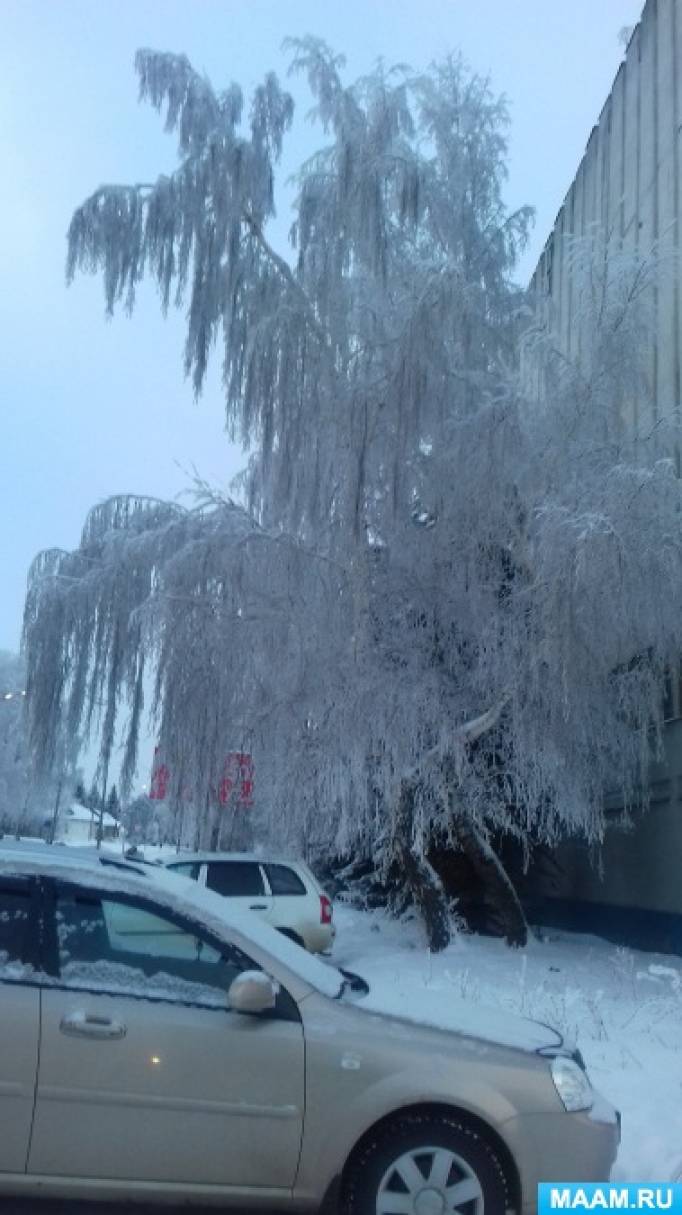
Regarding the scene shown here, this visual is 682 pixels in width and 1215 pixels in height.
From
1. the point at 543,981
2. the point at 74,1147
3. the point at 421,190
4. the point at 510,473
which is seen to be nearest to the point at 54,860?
the point at 74,1147

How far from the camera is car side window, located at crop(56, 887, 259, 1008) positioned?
5.06 m

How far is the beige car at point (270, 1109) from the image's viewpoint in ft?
15.7

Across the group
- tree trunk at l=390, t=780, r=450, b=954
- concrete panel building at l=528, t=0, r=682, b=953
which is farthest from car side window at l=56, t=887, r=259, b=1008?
concrete panel building at l=528, t=0, r=682, b=953

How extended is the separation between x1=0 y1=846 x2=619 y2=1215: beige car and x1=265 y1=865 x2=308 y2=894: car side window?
10.1m

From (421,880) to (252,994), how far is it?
11.6 metres

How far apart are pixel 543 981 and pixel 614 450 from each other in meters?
6.16

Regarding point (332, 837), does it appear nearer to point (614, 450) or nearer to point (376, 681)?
point (376, 681)

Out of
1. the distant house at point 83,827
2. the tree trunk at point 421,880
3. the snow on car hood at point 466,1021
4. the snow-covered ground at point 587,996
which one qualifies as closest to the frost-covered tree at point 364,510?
the tree trunk at point 421,880

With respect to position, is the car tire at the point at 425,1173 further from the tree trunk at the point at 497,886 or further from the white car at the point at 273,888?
Answer: the tree trunk at the point at 497,886

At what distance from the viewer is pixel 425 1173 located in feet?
15.7

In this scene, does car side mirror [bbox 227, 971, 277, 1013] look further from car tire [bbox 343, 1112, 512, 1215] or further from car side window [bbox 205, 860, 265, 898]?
car side window [bbox 205, 860, 265, 898]

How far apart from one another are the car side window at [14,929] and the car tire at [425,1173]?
157 cm

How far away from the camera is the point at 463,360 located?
14914 mm

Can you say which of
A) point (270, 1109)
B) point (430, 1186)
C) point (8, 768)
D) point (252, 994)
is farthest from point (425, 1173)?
point (8, 768)
